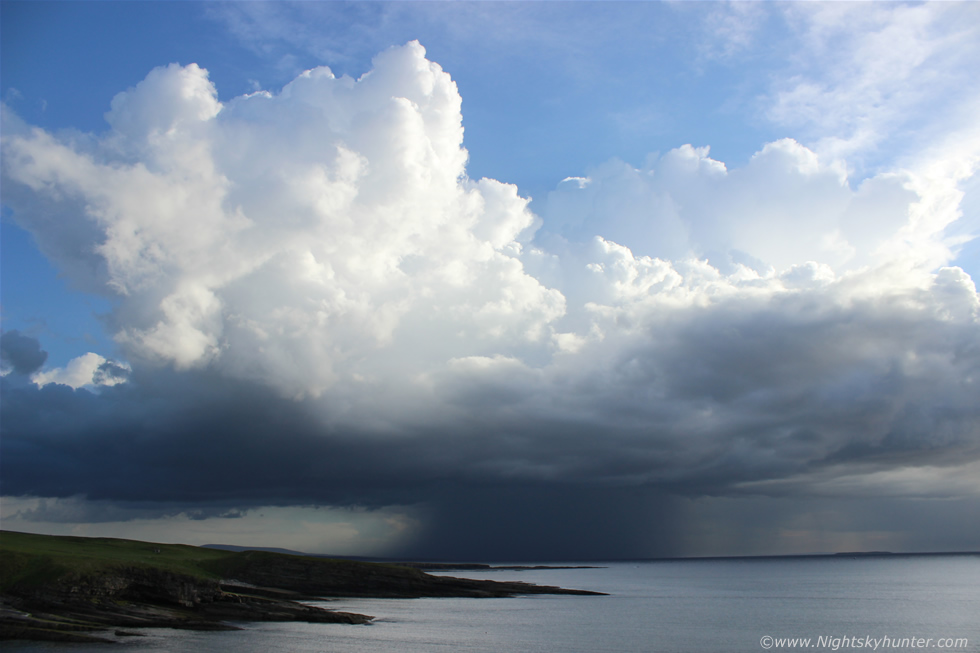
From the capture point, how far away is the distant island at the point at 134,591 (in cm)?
6731

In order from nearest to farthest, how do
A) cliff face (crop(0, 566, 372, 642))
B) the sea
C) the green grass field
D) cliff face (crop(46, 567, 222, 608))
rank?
cliff face (crop(0, 566, 372, 642)) → the sea → cliff face (crop(46, 567, 222, 608)) → the green grass field

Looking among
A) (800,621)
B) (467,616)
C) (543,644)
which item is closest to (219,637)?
(543,644)

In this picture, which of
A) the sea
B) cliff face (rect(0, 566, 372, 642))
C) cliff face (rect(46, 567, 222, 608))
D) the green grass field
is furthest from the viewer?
the green grass field

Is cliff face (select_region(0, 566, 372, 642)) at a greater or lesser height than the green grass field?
lesser

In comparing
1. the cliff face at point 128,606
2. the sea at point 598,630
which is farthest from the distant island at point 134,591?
the sea at point 598,630

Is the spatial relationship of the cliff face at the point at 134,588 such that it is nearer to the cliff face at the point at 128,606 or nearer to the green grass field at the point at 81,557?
the cliff face at the point at 128,606

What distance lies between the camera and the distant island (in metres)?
67.3

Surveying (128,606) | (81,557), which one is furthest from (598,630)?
(81,557)

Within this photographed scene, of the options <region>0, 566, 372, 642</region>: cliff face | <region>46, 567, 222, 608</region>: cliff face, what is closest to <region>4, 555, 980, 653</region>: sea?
<region>0, 566, 372, 642</region>: cliff face

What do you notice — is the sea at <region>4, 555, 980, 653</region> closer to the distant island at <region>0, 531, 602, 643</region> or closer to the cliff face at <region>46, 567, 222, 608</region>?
the distant island at <region>0, 531, 602, 643</region>

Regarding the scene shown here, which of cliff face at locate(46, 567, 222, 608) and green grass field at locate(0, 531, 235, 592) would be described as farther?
green grass field at locate(0, 531, 235, 592)

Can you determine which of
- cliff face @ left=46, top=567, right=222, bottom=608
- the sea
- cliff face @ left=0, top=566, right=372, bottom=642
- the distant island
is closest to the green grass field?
the distant island

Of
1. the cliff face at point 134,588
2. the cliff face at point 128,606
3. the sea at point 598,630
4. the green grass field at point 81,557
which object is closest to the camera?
the cliff face at point 128,606

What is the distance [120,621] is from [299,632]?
1959 centimetres
